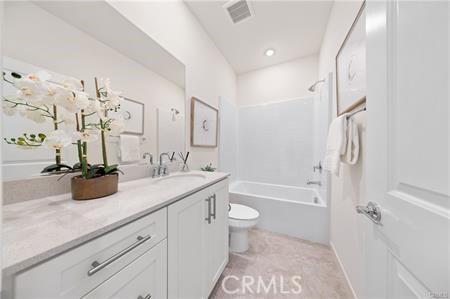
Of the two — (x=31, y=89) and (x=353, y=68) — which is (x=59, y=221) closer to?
(x=31, y=89)

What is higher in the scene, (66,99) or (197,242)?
(66,99)

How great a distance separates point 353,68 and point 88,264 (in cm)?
179

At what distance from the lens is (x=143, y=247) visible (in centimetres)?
61

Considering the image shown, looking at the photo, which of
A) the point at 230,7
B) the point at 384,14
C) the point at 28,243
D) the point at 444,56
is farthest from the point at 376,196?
the point at 230,7

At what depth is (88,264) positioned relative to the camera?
0.45m

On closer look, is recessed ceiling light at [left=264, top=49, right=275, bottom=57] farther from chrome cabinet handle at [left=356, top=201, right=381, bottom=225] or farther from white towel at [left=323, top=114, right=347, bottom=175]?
chrome cabinet handle at [left=356, top=201, right=381, bottom=225]

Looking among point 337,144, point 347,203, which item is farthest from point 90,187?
point 347,203

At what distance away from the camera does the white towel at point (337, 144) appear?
1.11m

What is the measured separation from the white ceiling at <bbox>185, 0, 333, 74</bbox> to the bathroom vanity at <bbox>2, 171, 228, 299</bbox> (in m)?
1.96

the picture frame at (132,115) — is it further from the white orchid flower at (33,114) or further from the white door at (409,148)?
the white door at (409,148)

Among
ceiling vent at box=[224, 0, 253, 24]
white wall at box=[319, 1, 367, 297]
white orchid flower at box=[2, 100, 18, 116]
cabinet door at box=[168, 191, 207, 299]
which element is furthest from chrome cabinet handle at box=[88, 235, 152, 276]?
ceiling vent at box=[224, 0, 253, 24]

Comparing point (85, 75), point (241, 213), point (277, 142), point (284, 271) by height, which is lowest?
point (284, 271)

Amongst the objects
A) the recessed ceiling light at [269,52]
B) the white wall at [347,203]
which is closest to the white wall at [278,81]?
the recessed ceiling light at [269,52]

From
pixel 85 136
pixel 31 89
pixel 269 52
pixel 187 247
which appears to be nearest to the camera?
pixel 31 89
